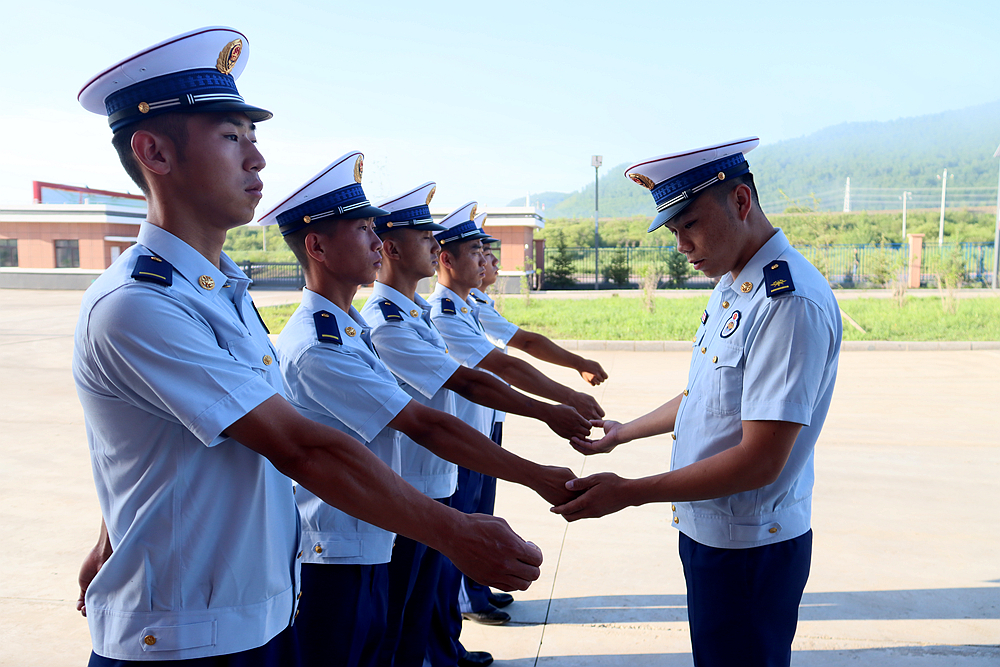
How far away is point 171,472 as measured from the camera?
147 cm

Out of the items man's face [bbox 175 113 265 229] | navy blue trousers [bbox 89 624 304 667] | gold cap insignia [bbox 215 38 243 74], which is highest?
gold cap insignia [bbox 215 38 243 74]

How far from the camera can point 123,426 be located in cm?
146

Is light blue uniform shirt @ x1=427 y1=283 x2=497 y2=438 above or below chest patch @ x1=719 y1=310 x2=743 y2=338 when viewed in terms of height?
below

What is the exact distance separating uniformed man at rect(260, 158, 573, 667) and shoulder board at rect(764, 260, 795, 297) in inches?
37.1

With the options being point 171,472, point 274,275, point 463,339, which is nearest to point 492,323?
point 463,339

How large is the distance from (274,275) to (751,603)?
34360 mm

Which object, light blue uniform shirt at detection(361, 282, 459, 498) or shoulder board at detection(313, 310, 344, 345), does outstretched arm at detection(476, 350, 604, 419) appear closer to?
light blue uniform shirt at detection(361, 282, 459, 498)

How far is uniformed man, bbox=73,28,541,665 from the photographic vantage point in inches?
56.2

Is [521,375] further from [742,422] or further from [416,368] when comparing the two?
[742,422]

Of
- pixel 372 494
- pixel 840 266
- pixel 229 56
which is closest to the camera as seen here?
pixel 372 494

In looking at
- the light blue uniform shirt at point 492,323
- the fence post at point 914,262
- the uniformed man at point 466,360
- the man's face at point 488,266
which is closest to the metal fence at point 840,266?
the fence post at point 914,262

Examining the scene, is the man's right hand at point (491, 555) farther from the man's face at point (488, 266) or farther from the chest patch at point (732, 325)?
the man's face at point (488, 266)

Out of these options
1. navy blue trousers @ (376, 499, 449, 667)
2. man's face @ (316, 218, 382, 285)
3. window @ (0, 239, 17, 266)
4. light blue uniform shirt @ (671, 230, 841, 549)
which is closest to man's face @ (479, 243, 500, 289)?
man's face @ (316, 218, 382, 285)

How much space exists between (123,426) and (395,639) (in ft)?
5.98
